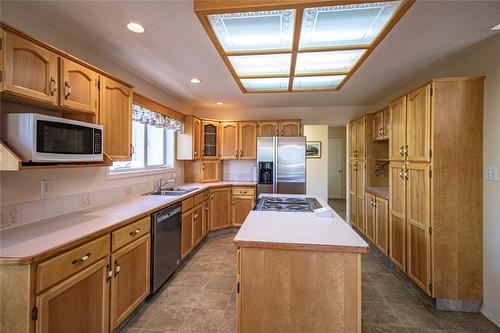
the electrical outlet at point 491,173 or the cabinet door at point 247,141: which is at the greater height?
the cabinet door at point 247,141

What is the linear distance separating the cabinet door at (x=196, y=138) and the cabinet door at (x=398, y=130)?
3.12 metres

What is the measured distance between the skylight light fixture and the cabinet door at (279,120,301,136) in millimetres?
1753

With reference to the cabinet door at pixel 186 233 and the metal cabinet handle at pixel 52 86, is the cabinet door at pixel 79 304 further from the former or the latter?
the cabinet door at pixel 186 233

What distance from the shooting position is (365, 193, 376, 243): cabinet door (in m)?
3.59

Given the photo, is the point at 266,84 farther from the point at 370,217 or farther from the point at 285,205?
the point at 370,217

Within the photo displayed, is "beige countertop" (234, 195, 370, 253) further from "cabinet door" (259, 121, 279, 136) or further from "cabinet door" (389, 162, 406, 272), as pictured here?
"cabinet door" (259, 121, 279, 136)

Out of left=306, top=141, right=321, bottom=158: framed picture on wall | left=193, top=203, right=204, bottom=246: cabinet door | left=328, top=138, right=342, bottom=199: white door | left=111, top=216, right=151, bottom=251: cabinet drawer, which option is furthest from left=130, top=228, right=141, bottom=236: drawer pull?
left=328, top=138, right=342, bottom=199: white door

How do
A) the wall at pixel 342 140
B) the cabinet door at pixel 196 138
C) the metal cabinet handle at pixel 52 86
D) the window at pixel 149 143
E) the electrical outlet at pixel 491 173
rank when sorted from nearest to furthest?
the metal cabinet handle at pixel 52 86 → the electrical outlet at pixel 491 173 → the window at pixel 149 143 → the cabinet door at pixel 196 138 → the wall at pixel 342 140

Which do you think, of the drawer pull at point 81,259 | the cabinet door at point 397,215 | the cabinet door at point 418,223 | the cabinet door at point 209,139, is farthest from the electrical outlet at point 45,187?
the cabinet door at point 397,215

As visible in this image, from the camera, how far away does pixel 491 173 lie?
6.82 ft

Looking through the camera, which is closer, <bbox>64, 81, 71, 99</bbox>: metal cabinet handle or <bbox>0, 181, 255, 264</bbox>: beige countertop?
<bbox>0, 181, 255, 264</bbox>: beige countertop

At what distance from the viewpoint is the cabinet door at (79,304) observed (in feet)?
4.25

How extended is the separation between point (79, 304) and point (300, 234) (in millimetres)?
1453

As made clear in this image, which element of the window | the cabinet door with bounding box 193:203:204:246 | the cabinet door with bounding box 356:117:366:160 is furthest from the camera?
the cabinet door with bounding box 356:117:366:160
